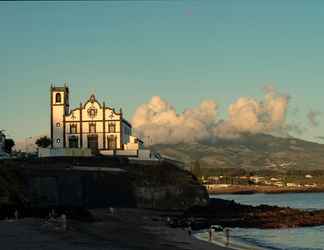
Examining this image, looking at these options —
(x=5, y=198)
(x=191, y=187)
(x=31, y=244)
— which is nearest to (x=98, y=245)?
(x=31, y=244)

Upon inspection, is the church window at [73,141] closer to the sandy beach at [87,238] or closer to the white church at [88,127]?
the white church at [88,127]

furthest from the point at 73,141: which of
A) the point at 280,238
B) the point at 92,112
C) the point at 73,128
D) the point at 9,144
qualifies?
the point at 280,238

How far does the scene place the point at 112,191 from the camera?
10550 centimetres

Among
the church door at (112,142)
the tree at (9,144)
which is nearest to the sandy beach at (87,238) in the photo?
the church door at (112,142)

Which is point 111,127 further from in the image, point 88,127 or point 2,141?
point 2,141

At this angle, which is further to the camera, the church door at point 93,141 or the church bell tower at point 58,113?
the church bell tower at point 58,113

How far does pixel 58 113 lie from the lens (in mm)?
134500

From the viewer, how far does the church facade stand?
131 meters

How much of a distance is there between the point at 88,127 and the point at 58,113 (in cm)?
728

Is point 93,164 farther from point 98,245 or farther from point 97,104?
point 98,245

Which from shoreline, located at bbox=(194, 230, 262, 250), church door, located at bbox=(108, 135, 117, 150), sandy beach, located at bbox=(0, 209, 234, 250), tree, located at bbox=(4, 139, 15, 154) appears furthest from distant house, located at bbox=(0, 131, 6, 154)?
shoreline, located at bbox=(194, 230, 262, 250)

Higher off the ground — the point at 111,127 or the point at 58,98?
the point at 58,98

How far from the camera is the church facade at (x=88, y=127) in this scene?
131 metres

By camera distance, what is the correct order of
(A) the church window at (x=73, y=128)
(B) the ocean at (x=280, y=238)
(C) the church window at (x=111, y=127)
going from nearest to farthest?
1. (B) the ocean at (x=280, y=238)
2. (C) the church window at (x=111, y=127)
3. (A) the church window at (x=73, y=128)
